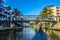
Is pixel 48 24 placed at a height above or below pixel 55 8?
below

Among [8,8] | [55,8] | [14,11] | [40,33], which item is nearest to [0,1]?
[8,8]

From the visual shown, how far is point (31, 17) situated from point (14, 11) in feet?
183

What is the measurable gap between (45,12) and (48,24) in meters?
25.1

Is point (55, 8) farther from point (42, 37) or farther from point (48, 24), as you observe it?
point (42, 37)

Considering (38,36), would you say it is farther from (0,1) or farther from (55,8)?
(55,8)

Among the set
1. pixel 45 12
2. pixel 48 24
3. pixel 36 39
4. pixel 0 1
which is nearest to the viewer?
pixel 36 39

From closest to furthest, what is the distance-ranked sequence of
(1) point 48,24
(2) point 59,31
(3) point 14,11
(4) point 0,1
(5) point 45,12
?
(2) point 59,31 → (1) point 48,24 → (4) point 0,1 → (5) point 45,12 → (3) point 14,11

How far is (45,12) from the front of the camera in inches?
3799

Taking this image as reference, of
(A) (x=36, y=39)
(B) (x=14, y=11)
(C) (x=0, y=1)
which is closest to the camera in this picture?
(A) (x=36, y=39)

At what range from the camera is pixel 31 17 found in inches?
2202

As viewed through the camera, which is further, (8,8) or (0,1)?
(8,8)

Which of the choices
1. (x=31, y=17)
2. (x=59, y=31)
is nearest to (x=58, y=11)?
(x=31, y=17)

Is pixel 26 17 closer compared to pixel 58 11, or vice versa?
pixel 26 17

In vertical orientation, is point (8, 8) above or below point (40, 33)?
above
